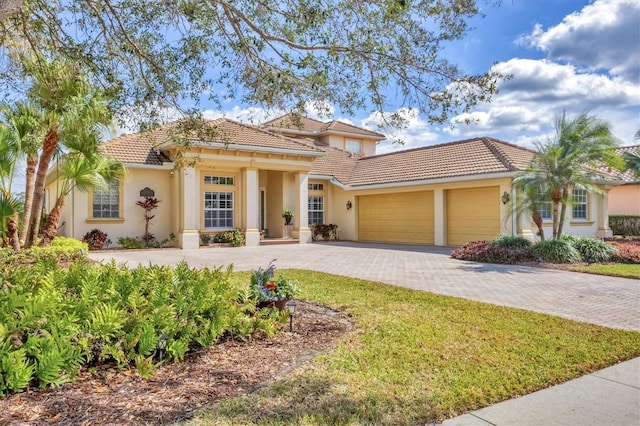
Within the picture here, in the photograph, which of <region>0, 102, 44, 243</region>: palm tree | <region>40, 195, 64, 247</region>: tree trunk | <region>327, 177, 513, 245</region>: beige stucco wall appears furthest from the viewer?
<region>327, 177, 513, 245</region>: beige stucco wall

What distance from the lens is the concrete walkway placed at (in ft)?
12.2

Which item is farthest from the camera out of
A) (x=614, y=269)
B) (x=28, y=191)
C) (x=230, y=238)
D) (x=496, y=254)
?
(x=230, y=238)

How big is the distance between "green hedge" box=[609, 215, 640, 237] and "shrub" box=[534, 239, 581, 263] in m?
16.5

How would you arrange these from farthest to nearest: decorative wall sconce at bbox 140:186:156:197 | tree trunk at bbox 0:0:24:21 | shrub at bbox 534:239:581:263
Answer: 1. decorative wall sconce at bbox 140:186:156:197
2. shrub at bbox 534:239:581:263
3. tree trunk at bbox 0:0:24:21

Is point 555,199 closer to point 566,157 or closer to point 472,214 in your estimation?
point 566,157

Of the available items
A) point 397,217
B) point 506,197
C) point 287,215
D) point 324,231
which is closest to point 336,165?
point 324,231

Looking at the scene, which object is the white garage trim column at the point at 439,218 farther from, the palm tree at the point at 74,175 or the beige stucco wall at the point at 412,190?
the palm tree at the point at 74,175

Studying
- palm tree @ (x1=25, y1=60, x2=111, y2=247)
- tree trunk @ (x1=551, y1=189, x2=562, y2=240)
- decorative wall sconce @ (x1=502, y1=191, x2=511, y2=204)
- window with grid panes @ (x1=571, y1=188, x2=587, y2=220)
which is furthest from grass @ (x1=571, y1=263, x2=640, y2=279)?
palm tree @ (x1=25, y1=60, x2=111, y2=247)

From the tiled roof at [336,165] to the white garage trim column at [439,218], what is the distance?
5.92 meters

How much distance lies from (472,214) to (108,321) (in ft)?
57.5

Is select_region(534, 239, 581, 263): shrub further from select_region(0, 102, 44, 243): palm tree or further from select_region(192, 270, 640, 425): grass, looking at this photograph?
select_region(0, 102, 44, 243): palm tree

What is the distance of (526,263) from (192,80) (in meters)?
11.0

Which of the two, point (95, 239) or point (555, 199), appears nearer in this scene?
point (555, 199)

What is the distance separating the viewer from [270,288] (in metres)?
6.27
